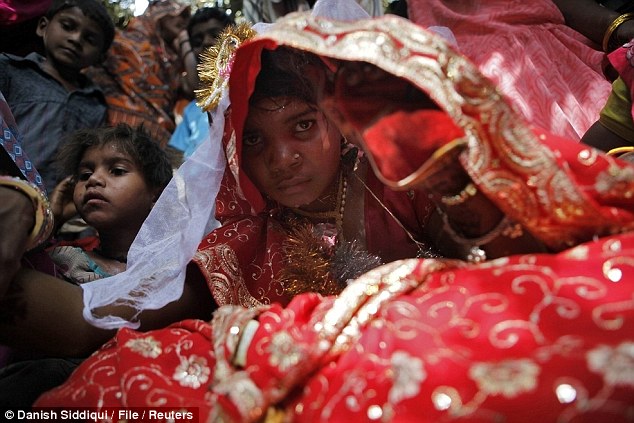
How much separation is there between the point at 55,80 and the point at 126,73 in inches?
31.1

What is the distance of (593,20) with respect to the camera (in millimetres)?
2828

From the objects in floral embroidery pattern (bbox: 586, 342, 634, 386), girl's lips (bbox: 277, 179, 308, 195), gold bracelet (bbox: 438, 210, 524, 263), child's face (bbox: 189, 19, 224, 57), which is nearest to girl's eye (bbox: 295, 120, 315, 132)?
girl's lips (bbox: 277, 179, 308, 195)

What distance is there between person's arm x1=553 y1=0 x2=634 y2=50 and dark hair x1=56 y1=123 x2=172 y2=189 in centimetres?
201

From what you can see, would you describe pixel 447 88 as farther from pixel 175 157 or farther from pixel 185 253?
pixel 175 157

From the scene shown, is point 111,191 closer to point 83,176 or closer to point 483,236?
point 83,176

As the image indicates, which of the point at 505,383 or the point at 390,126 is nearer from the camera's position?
the point at 505,383

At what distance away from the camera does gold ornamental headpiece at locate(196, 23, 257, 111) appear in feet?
6.09

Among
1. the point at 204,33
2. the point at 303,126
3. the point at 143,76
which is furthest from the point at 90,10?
the point at 303,126

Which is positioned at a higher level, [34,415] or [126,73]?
[34,415]

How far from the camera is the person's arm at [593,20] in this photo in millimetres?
2637

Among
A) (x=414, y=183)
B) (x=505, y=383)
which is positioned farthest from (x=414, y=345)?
(x=414, y=183)

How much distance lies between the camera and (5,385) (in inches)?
62.5

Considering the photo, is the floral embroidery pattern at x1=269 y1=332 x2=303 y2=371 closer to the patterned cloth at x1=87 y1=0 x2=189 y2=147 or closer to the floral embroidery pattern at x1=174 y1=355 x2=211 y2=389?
the floral embroidery pattern at x1=174 y1=355 x2=211 y2=389

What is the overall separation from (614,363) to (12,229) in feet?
4.01
